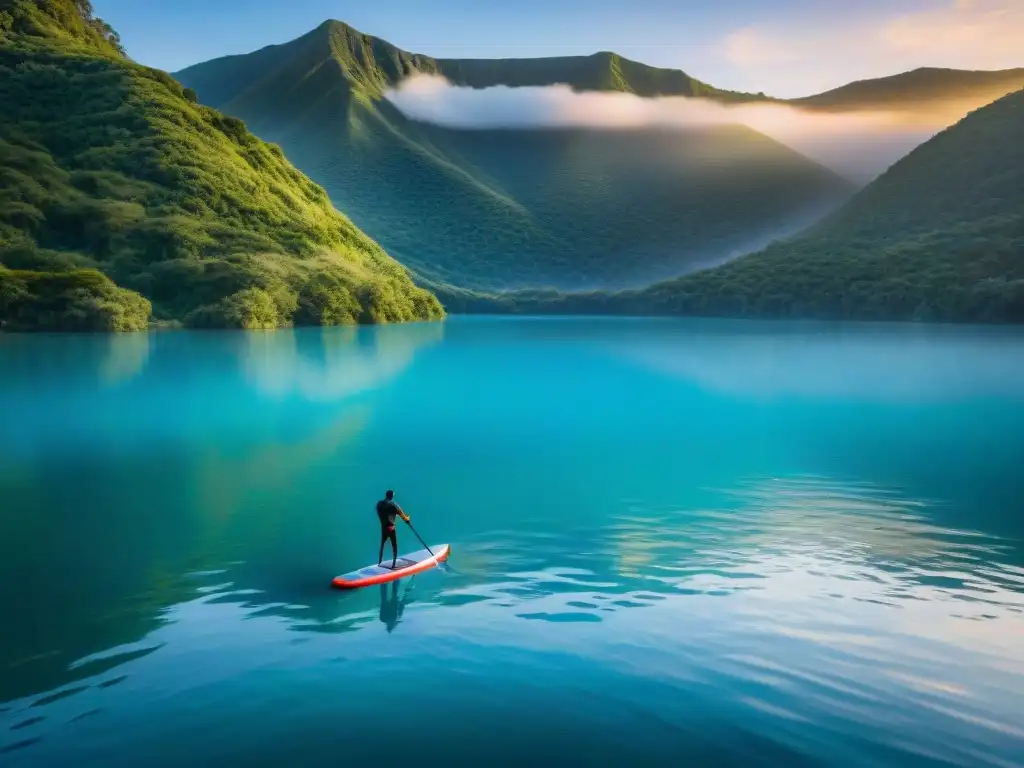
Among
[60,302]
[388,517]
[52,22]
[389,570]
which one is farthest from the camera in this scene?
[52,22]

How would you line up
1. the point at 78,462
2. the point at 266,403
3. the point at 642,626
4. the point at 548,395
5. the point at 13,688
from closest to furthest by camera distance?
the point at 13,688
the point at 642,626
the point at 78,462
the point at 266,403
the point at 548,395

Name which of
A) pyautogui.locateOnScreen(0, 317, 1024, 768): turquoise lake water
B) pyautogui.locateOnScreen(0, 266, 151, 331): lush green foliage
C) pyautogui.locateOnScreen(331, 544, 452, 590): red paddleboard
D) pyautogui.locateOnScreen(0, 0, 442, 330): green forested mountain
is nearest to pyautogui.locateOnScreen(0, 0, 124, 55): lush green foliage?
pyautogui.locateOnScreen(0, 0, 442, 330): green forested mountain

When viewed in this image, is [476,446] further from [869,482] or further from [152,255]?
[152,255]

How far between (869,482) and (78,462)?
1005 inches

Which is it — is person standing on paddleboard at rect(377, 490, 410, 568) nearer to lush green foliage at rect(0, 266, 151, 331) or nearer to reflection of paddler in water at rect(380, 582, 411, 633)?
reflection of paddler in water at rect(380, 582, 411, 633)

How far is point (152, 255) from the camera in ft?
430

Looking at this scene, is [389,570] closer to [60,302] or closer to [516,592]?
[516,592]

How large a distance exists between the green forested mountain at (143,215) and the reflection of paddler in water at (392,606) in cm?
10073

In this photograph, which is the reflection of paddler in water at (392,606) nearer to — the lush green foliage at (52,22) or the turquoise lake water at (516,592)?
the turquoise lake water at (516,592)

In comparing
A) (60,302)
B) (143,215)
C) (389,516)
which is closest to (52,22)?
(143,215)

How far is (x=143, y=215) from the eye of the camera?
136125 mm

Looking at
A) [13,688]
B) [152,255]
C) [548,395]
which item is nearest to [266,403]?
[548,395]

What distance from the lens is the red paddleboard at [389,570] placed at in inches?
695

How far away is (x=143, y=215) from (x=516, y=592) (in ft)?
435
